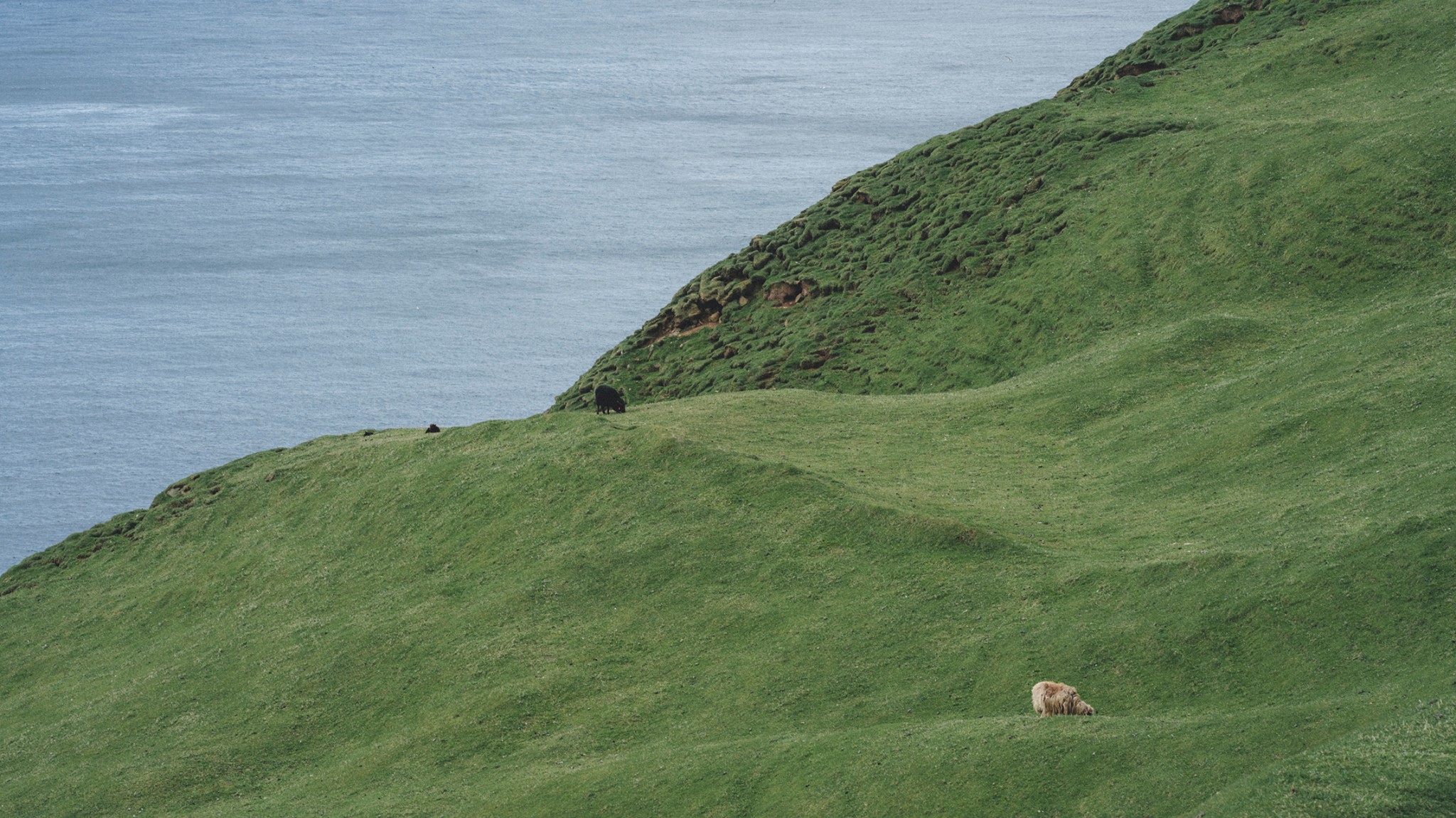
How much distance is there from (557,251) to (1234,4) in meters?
78.4

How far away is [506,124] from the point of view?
189 m

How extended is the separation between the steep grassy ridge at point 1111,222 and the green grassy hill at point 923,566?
1.05ft

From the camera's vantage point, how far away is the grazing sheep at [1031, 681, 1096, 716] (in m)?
29.5

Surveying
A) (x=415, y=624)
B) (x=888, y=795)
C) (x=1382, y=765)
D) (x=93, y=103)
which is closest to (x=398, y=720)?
(x=415, y=624)

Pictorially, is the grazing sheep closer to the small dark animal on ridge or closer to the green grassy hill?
the green grassy hill

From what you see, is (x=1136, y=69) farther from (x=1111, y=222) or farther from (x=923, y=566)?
(x=923, y=566)

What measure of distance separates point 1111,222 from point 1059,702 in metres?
42.7

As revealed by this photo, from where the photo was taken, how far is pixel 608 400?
5622 centimetres

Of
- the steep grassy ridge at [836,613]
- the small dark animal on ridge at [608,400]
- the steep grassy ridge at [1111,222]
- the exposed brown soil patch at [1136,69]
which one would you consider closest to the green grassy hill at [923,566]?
the steep grassy ridge at [836,613]

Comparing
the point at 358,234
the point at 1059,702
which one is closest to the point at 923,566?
the point at 1059,702

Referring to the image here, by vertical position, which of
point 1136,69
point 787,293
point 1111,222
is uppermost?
point 1136,69

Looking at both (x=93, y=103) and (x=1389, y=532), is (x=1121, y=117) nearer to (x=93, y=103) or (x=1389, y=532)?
(x=1389, y=532)

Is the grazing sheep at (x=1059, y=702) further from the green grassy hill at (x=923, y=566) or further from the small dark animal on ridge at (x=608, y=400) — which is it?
the small dark animal on ridge at (x=608, y=400)

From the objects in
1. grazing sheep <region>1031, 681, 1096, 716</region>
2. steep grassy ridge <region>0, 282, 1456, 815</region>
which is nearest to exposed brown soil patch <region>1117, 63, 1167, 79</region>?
steep grassy ridge <region>0, 282, 1456, 815</region>
